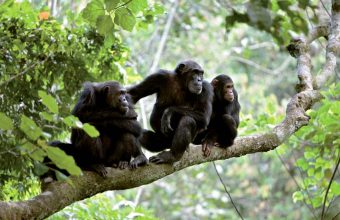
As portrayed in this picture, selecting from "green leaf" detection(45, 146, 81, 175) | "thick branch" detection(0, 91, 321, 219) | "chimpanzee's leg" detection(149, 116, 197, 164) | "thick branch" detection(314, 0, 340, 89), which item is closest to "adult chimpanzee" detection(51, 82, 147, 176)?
"chimpanzee's leg" detection(149, 116, 197, 164)

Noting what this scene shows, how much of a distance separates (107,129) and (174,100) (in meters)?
1.04

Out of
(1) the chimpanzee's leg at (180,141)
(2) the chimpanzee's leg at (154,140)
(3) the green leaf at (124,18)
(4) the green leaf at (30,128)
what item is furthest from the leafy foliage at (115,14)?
(2) the chimpanzee's leg at (154,140)

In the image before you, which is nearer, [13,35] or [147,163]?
[147,163]

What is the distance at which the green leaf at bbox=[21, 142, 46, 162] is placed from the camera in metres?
2.64

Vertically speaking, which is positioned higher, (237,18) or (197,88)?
(237,18)

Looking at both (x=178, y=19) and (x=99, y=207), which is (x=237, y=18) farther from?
(x=178, y=19)

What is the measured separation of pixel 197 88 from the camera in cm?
580

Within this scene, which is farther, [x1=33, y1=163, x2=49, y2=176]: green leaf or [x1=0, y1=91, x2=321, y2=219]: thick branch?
[x1=0, y1=91, x2=321, y2=219]: thick branch

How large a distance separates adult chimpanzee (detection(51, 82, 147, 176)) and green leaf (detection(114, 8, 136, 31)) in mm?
1337

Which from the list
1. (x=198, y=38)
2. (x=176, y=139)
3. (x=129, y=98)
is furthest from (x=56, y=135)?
(x=198, y=38)

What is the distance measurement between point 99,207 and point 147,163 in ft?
5.92

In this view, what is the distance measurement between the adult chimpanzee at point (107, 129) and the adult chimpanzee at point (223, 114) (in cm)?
88

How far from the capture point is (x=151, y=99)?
13438 millimetres

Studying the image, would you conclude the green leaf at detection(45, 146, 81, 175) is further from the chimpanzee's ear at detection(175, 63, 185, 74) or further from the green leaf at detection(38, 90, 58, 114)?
the chimpanzee's ear at detection(175, 63, 185, 74)
